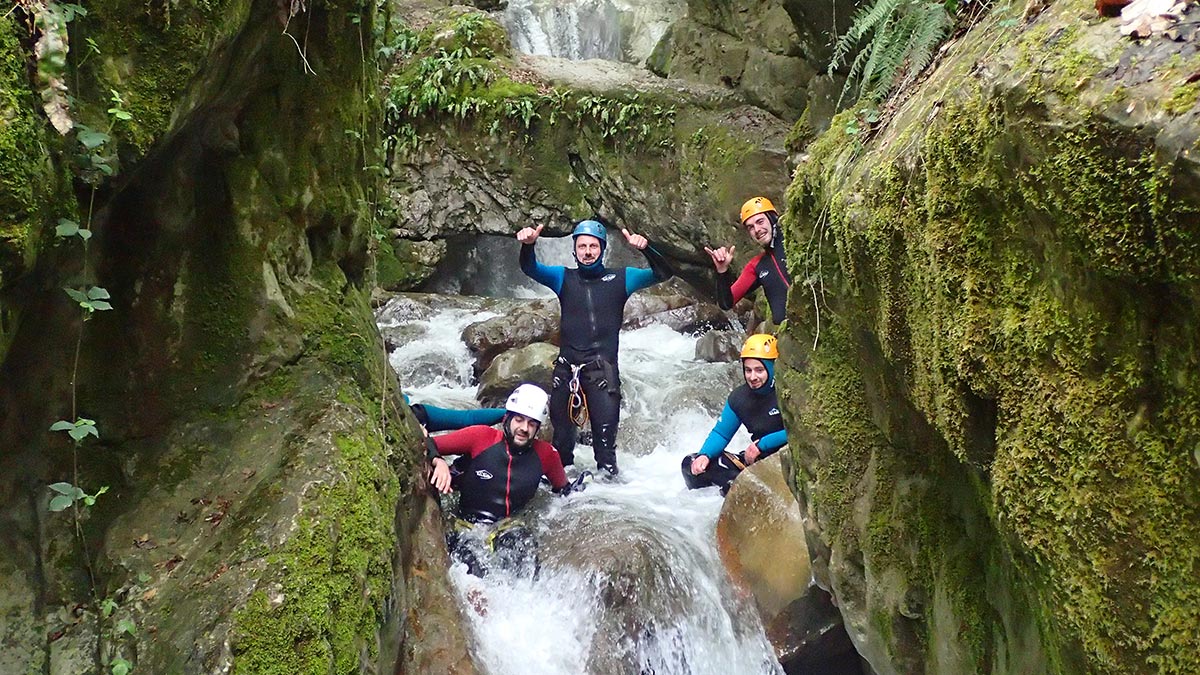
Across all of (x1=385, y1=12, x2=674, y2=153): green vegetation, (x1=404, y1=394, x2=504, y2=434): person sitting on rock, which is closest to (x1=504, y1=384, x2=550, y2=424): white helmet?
(x1=404, y1=394, x2=504, y2=434): person sitting on rock

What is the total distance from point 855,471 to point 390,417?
285 centimetres

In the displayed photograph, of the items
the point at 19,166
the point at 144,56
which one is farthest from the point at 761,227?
the point at 19,166

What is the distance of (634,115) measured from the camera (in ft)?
40.3

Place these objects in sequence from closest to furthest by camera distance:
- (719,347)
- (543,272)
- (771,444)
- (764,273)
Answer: (771,444)
(764,273)
(543,272)
(719,347)

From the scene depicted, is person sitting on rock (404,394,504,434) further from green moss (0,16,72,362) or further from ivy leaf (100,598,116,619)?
green moss (0,16,72,362)

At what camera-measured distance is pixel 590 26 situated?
57.8ft

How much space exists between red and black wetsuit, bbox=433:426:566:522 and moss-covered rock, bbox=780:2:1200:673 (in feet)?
10.2

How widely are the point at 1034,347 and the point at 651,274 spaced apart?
16.5ft

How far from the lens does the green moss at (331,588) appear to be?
3113mm

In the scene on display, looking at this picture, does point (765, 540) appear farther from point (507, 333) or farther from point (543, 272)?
point (507, 333)

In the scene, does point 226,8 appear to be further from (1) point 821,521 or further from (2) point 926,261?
(1) point 821,521

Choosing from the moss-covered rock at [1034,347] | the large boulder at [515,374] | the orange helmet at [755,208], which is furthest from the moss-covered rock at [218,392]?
the large boulder at [515,374]

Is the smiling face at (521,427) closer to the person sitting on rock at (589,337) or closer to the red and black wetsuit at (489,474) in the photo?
the red and black wetsuit at (489,474)

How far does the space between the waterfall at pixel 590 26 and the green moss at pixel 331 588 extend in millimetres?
14841
